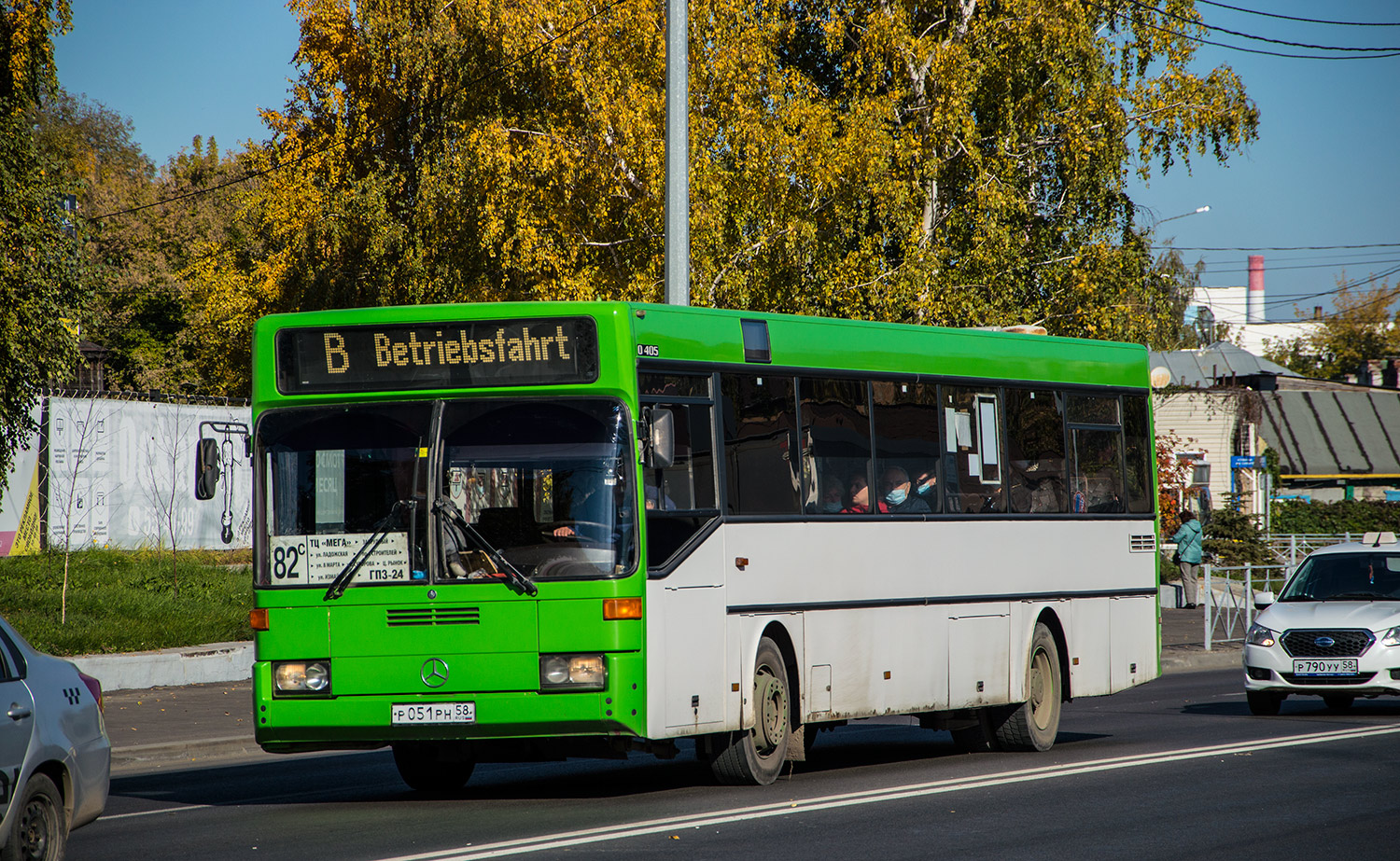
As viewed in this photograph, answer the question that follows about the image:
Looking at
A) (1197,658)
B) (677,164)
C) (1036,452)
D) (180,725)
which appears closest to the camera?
(1036,452)

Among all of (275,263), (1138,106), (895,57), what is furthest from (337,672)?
(275,263)

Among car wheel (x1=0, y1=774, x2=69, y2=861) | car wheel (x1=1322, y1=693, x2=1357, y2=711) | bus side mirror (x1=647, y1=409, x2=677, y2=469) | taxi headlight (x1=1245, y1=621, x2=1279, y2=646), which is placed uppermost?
bus side mirror (x1=647, y1=409, x2=677, y2=469)

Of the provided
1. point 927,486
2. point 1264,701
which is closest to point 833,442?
point 927,486

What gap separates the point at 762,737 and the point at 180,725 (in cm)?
709

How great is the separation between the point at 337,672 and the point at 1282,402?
207 feet

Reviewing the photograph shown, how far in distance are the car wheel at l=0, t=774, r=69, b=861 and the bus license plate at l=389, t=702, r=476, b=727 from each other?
2503 millimetres

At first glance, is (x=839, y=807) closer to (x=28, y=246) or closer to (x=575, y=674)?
(x=575, y=674)

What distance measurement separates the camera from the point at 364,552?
1030 cm

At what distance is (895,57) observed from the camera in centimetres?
3331

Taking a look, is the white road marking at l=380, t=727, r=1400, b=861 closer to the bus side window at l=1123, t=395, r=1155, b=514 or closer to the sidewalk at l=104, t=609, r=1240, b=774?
the bus side window at l=1123, t=395, r=1155, b=514

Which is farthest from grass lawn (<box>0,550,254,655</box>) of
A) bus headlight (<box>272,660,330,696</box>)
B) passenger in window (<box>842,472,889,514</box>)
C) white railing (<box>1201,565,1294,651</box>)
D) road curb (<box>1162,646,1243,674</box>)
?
white railing (<box>1201,565,1294,651</box>)

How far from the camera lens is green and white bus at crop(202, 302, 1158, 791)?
10.2 m

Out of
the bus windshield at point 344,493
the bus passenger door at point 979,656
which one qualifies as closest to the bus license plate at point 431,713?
the bus windshield at point 344,493

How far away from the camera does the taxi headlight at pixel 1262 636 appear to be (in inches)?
679
